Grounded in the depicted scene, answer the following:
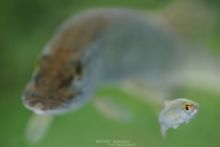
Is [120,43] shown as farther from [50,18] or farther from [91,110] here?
[50,18]

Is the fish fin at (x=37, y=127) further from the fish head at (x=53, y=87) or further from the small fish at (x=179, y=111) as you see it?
the small fish at (x=179, y=111)

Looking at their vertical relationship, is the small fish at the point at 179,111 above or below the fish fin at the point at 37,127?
below

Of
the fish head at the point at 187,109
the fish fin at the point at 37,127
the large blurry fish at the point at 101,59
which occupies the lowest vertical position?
the fish head at the point at 187,109

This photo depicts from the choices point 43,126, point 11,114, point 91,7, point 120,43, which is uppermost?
point 91,7

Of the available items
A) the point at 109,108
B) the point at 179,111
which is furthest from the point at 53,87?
the point at 179,111

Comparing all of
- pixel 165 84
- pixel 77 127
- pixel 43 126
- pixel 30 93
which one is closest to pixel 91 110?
pixel 77 127

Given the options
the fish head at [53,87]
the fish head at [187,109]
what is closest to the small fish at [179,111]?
the fish head at [187,109]

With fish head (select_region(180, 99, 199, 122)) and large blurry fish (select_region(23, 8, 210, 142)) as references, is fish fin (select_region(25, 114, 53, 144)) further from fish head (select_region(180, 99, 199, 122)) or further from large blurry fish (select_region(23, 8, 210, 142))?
fish head (select_region(180, 99, 199, 122))

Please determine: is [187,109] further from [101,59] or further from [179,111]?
[101,59]
